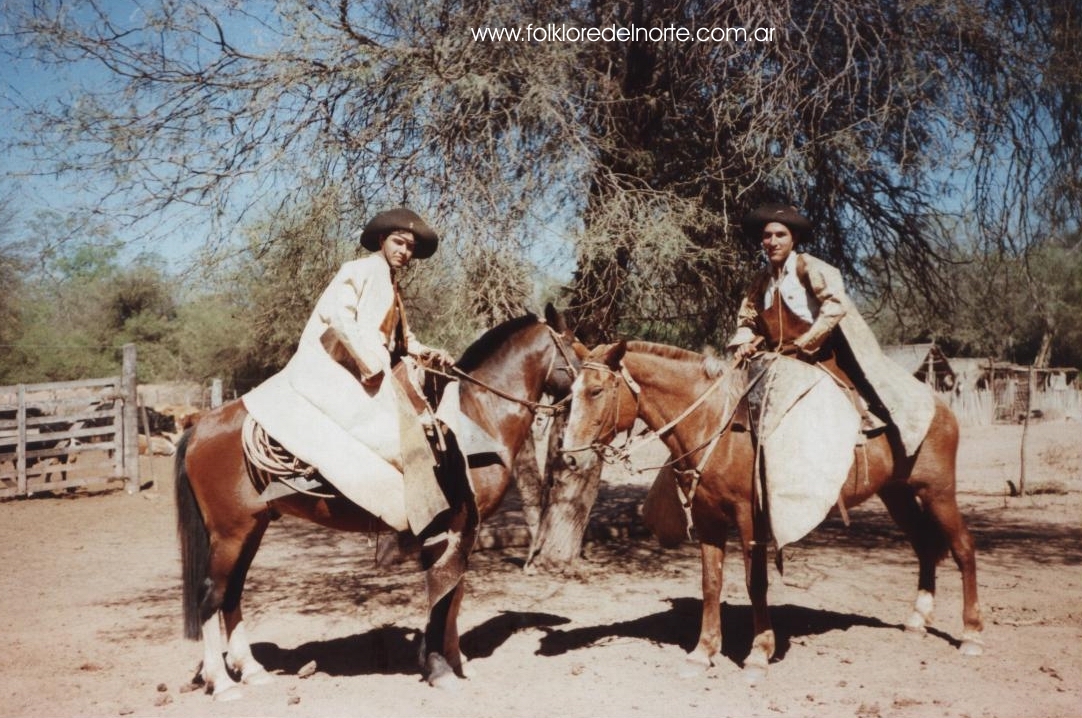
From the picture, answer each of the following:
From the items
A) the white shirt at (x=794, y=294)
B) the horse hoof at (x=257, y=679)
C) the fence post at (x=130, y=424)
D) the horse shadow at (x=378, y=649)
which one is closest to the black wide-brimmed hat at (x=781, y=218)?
the white shirt at (x=794, y=294)

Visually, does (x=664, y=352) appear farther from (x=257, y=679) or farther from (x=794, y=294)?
(x=257, y=679)

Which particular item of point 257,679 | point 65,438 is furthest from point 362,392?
point 65,438

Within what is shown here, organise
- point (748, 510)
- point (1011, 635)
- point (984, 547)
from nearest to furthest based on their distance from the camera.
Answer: point (748, 510) → point (1011, 635) → point (984, 547)

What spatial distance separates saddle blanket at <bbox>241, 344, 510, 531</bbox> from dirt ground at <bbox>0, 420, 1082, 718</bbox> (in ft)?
3.95

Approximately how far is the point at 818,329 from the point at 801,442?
717 millimetres

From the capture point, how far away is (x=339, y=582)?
6918 mm

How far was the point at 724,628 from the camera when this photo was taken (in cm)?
529

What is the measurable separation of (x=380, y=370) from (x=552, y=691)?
2.13 meters

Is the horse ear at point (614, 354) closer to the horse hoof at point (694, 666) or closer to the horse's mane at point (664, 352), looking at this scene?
the horse's mane at point (664, 352)

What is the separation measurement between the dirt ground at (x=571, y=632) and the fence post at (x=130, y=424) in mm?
4028

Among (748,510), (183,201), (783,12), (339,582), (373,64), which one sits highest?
(783,12)

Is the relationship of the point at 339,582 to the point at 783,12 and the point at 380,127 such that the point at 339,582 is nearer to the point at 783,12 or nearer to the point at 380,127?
the point at 380,127

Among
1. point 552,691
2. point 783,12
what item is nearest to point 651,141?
point 783,12

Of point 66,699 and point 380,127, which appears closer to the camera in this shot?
point 66,699
